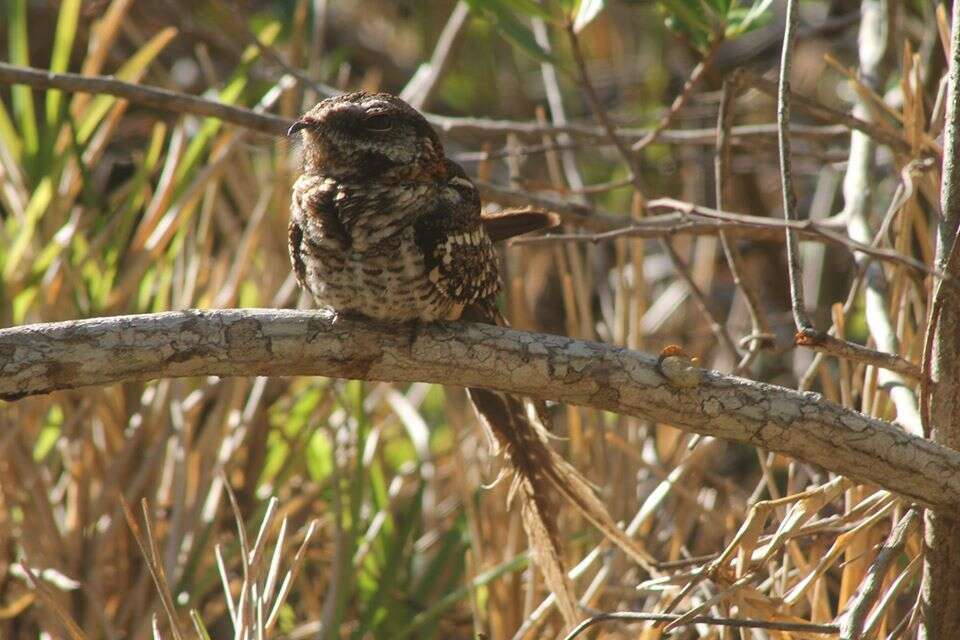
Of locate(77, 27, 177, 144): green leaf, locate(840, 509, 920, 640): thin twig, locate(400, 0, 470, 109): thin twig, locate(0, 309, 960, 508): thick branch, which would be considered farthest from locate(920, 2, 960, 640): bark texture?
locate(77, 27, 177, 144): green leaf

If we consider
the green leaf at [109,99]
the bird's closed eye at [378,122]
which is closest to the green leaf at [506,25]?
the bird's closed eye at [378,122]

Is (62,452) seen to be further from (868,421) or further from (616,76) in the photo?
(616,76)

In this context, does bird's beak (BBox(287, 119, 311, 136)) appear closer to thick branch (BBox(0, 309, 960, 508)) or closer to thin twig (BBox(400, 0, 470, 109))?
thick branch (BBox(0, 309, 960, 508))

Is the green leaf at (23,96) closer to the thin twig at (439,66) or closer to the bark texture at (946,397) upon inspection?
the thin twig at (439,66)

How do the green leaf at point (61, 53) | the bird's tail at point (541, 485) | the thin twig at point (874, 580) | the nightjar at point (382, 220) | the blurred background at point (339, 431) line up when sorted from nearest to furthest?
the thin twig at point (874, 580), the nightjar at point (382, 220), the bird's tail at point (541, 485), the blurred background at point (339, 431), the green leaf at point (61, 53)

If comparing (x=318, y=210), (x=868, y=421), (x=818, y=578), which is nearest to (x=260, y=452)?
(x=318, y=210)

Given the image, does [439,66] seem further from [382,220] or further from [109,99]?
[382,220]

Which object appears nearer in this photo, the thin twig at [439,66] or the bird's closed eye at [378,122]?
the bird's closed eye at [378,122]
